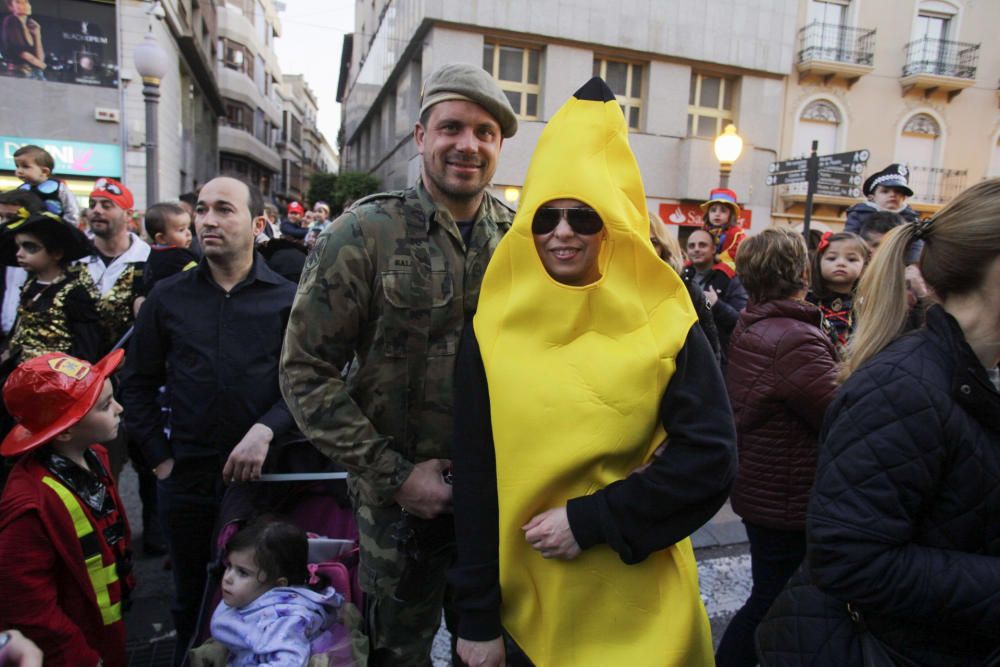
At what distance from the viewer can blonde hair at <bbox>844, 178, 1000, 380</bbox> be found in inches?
55.6

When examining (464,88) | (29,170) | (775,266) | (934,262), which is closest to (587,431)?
(934,262)

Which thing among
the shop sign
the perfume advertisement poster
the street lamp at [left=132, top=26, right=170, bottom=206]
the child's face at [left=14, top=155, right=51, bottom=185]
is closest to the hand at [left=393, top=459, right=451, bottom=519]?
the child's face at [left=14, top=155, right=51, bottom=185]

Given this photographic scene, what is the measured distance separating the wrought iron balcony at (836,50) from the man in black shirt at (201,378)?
21.6 m

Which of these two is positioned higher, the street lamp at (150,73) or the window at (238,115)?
the window at (238,115)

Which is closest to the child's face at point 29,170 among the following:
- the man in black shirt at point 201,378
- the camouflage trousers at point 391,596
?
the man in black shirt at point 201,378

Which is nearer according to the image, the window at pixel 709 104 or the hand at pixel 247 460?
the hand at pixel 247 460

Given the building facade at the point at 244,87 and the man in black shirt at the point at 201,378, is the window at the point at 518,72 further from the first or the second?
the building facade at the point at 244,87

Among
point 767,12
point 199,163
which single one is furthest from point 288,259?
point 199,163

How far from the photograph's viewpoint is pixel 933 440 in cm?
132

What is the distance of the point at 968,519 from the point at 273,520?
214 centimetres

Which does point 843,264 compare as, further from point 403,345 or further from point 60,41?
point 60,41

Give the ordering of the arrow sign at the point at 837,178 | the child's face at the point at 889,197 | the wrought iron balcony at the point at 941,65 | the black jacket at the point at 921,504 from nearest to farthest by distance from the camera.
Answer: the black jacket at the point at 921,504 < the child's face at the point at 889,197 < the arrow sign at the point at 837,178 < the wrought iron balcony at the point at 941,65

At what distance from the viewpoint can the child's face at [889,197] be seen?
546 cm

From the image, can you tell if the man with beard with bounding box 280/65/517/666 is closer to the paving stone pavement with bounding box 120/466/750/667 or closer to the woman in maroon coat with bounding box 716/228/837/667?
the paving stone pavement with bounding box 120/466/750/667
